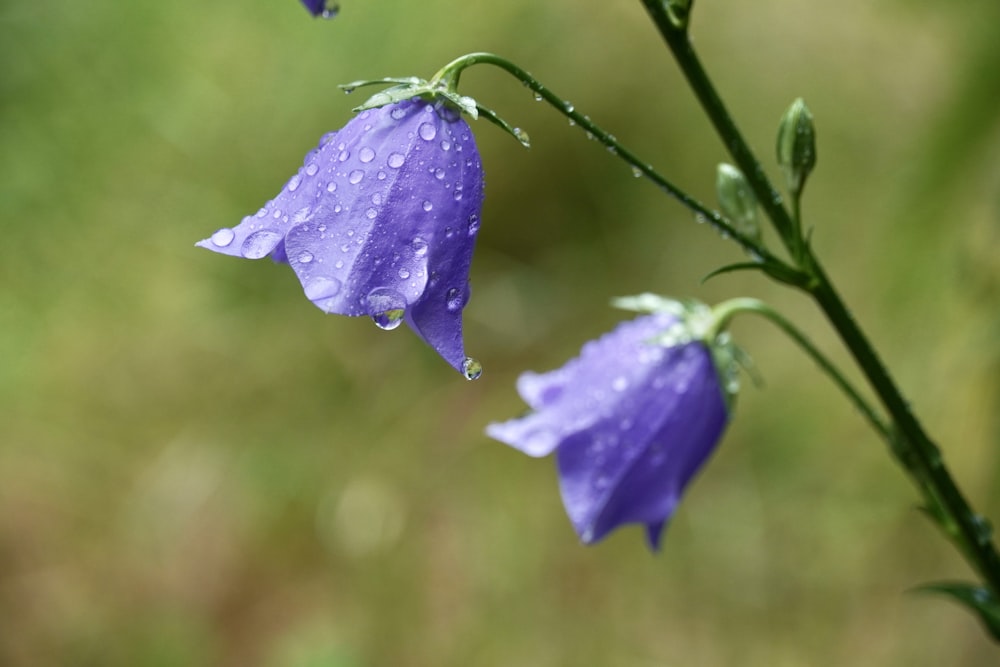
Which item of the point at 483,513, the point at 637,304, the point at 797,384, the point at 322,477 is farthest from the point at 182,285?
the point at 637,304

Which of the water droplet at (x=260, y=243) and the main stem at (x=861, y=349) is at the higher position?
the water droplet at (x=260, y=243)

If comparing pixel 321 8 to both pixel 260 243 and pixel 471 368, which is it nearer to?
pixel 260 243

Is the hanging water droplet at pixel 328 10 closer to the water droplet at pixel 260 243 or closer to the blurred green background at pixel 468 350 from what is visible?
the water droplet at pixel 260 243

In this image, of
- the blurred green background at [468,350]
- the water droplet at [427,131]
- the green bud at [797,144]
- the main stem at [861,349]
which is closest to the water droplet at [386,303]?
the water droplet at [427,131]

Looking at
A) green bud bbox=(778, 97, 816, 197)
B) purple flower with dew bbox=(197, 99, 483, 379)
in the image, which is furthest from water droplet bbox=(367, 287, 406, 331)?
green bud bbox=(778, 97, 816, 197)

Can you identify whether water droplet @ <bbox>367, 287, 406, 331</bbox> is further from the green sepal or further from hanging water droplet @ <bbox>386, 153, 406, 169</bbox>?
the green sepal

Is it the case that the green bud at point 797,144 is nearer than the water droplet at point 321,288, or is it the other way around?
the water droplet at point 321,288

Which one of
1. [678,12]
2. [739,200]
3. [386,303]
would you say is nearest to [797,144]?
[739,200]
